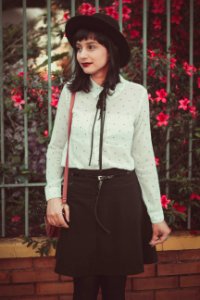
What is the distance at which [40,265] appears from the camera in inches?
138

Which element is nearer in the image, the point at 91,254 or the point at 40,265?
the point at 91,254

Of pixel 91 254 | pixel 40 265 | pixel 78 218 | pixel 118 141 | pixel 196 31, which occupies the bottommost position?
pixel 40 265

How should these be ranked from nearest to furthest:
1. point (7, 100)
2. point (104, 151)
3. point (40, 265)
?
point (104, 151), point (40, 265), point (7, 100)

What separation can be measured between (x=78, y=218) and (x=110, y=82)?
0.67 meters

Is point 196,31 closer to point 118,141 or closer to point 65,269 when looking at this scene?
point 118,141

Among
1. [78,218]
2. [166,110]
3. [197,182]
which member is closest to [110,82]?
[78,218]

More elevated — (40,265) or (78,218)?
(78,218)

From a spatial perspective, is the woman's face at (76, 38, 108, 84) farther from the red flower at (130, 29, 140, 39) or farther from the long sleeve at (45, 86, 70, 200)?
the red flower at (130, 29, 140, 39)

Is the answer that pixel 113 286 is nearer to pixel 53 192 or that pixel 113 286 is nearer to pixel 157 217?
pixel 157 217

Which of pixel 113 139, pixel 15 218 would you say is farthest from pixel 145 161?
pixel 15 218

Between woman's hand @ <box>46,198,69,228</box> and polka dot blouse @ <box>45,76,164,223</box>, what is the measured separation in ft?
0.11

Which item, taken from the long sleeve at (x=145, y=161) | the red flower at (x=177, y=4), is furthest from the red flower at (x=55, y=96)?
the red flower at (x=177, y=4)

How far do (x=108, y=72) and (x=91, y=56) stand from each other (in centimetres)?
14

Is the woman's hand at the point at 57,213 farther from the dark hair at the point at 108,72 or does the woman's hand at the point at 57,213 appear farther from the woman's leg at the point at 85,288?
the dark hair at the point at 108,72
